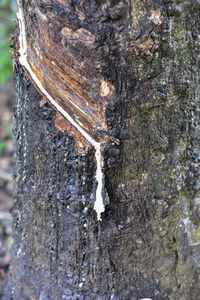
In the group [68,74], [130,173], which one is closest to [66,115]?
[68,74]

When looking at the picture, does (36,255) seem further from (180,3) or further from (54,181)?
(180,3)

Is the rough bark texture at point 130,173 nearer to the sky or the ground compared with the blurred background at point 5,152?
nearer to the ground

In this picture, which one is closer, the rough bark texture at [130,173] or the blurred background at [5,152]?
the rough bark texture at [130,173]

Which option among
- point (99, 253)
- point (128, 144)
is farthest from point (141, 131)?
point (99, 253)

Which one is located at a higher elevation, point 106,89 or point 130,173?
point 106,89

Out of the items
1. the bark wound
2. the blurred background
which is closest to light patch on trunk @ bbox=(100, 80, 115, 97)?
the bark wound

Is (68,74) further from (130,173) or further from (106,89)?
(130,173)

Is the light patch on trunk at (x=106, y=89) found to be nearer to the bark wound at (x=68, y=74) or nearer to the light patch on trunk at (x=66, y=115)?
the bark wound at (x=68, y=74)

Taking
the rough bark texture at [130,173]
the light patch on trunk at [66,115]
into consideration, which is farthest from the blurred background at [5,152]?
the rough bark texture at [130,173]

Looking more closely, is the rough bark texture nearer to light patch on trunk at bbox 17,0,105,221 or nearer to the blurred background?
light patch on trunk at bbox 17,0,105,221
